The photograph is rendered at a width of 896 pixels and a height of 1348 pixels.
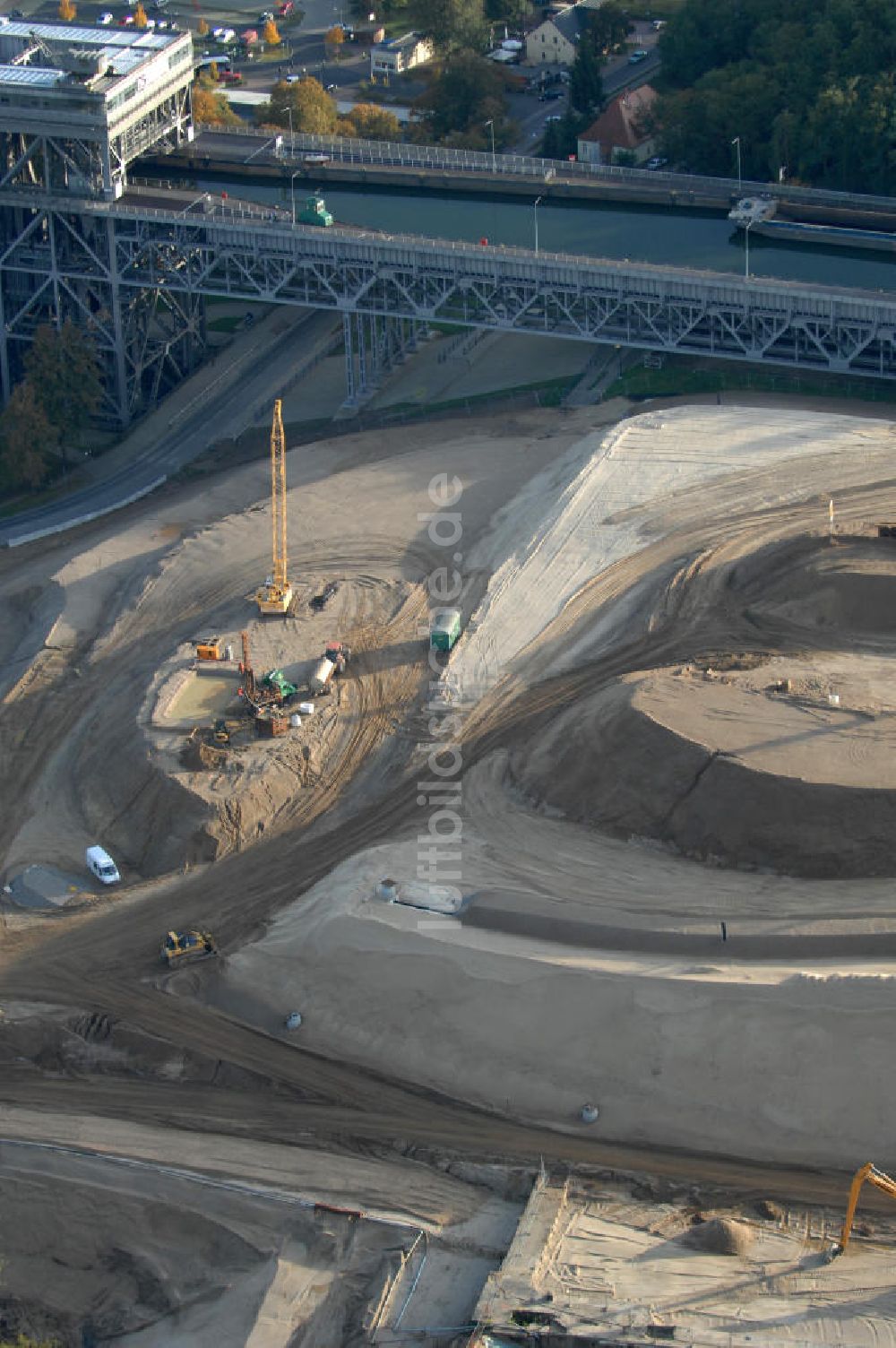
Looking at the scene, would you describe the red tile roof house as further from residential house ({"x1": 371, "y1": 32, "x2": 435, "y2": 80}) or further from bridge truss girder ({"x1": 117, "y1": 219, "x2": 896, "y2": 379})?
residential house ({"x1": 371, "y1": 32, "x2": 435, "y2": 80})

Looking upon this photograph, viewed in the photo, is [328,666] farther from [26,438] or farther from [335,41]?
[335,41]

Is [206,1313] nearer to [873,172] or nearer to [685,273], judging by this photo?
[685,273]

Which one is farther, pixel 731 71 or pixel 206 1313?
Answer: pixel 731 71

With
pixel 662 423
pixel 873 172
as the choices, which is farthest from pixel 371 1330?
pixel 873 172

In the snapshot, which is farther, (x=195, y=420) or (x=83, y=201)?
(x=83, y=201)

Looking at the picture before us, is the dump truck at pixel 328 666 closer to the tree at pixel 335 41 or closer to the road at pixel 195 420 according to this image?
the road at pixel 195 420

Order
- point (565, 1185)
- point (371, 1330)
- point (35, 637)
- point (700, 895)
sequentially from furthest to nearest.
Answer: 1. point (35, 637)
2. point (700, 895)
3. point (565, 1185)
4. point (371, 1330)

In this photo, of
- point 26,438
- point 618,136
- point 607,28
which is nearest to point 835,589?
point 26,438
